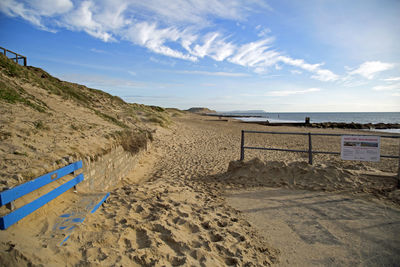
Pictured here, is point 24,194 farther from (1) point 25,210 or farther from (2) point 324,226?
(2) point 324,226

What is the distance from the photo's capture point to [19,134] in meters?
4.16

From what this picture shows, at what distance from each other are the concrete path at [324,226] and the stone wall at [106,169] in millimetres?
2832

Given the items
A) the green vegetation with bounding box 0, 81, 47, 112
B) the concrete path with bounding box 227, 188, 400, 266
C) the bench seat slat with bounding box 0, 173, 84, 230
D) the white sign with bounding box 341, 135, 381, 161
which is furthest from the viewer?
the green vegetation with bounding box 0, 81, 47, 112

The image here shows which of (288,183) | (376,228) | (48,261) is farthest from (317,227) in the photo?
(48,261)

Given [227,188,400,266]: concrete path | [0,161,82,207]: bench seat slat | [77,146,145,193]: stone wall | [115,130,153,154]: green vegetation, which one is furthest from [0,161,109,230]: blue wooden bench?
[115,130,153,154]: green vegetation

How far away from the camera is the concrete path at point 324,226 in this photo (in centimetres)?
288

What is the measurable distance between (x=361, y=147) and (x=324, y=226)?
9.87ft

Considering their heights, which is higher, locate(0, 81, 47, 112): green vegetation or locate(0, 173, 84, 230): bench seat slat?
locate(0, 81, 47, 112): green vegetation

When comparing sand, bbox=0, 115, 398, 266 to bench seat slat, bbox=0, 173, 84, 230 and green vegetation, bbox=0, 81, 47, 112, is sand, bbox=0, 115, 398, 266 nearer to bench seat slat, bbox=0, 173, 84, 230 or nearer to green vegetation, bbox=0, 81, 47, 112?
bench seat slat, bbox=0, 173, 84, 230

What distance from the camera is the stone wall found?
4438 mm

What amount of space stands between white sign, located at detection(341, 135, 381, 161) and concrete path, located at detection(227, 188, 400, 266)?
1310 mm

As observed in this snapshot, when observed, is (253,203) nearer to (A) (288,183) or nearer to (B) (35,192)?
(A) (288,183)

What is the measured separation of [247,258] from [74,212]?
2.30 m

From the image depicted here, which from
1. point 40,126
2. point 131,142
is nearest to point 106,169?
point 40,126
